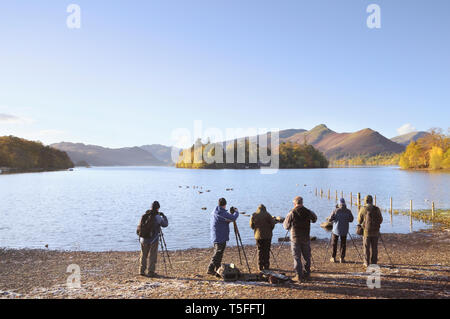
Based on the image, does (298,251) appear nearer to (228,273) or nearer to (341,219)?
(228,273)

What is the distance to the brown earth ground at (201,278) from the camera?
9.70 m

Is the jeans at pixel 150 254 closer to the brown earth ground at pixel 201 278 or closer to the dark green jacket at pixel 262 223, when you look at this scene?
the brown earth ground at pixel 201 278

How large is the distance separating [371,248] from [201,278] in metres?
6.33

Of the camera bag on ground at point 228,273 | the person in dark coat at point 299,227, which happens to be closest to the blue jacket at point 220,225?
the camera bag on ground at point 228,273

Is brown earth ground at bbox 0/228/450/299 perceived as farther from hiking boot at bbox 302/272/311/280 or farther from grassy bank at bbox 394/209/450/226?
grassy bank at bbox 394/209/450/226

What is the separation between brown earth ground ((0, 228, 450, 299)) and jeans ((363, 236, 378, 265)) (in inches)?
18.3

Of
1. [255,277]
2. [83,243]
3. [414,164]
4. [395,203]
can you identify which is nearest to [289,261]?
[255,277]

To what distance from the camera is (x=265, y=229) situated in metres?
11.8

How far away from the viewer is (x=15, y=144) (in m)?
173

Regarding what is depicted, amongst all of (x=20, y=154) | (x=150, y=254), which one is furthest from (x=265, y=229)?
(x=20, y=154)

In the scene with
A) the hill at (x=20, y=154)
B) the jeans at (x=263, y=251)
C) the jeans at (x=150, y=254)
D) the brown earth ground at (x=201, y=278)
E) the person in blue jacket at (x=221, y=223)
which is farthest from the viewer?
the hill at (x=20, y=154)

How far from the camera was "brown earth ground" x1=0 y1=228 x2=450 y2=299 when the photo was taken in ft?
31.8

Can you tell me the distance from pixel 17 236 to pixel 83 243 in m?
6.35
